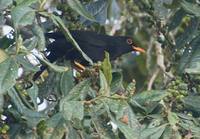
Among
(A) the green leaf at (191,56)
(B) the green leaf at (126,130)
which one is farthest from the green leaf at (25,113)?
(A) the green leaf at (191,56)

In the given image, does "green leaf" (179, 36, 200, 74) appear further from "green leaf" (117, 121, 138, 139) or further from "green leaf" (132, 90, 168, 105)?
"green leaf" (117, 121, 138, 139)

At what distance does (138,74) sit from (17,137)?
470 centimetres

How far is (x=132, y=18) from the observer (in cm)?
678

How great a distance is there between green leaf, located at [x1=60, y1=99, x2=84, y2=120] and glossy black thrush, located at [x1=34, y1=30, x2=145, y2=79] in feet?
3.51

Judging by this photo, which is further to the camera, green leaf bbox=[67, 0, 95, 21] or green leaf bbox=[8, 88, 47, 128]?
green leaf bbox=[67, 0, 95, 21]

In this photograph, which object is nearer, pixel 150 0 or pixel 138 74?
pixel 150 0

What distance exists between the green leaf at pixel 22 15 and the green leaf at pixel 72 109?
383 mm

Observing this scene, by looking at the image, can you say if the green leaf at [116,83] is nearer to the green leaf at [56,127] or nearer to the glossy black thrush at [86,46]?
the green leaf at [56,127]

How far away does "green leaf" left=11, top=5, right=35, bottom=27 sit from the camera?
2.86 meters

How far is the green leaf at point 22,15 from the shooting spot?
286 cm

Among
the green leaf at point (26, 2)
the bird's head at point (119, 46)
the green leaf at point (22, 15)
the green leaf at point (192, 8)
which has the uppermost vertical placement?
the green leaf at point (26, 2)

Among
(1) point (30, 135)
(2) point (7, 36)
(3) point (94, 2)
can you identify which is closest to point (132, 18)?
(3) point (94, 2)

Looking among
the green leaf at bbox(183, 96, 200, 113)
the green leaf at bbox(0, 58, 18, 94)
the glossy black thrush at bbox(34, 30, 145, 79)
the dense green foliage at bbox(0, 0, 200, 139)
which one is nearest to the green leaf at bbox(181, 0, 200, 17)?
the dense green foliage at bbox(0, 0, 200, 139)

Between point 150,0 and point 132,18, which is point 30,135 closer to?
point 150,0
